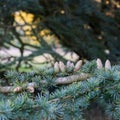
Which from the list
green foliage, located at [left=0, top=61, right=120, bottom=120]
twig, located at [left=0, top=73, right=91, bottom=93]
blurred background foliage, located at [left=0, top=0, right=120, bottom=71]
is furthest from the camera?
blurred background foliage, located at [left=0, top=0, right=120, bottom=71]

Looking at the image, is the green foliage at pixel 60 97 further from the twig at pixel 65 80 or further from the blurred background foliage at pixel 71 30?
the blurred background foliage at pixel 71 30

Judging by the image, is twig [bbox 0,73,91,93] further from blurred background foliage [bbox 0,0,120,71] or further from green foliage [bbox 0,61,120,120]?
blurred background foliage [bbox 0,0,120,71]

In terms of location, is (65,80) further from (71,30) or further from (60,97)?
(71,30)

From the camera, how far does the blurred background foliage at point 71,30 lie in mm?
2773

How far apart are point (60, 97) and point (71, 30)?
7.14 ft

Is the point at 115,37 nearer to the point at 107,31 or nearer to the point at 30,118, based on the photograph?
the point at 107,31

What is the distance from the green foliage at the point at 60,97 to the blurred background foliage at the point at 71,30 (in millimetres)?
1803

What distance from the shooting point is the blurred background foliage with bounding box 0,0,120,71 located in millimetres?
2773

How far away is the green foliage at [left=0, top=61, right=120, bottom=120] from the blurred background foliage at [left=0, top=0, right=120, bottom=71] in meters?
1.80

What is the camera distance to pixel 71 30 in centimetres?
285

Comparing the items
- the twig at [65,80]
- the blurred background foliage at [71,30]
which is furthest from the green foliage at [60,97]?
the blurred background foliage at [71,30]

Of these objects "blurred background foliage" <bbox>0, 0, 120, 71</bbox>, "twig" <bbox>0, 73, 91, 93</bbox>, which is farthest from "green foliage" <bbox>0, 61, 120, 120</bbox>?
"blurred background foliage" <bbox>0, 0, 120, 71</bbox>

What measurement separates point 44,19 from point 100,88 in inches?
85.7

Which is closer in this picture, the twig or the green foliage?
the green foliage
